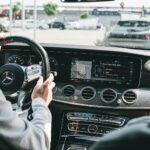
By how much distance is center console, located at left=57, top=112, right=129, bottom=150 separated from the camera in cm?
421

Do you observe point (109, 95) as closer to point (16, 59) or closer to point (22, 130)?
point (16, 59)

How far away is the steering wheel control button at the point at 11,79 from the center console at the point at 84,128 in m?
1.16

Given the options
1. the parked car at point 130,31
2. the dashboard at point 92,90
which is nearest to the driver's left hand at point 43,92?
the dashboard at point 92,90

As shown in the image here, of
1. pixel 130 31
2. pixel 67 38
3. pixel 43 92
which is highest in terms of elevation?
pixel 43 92

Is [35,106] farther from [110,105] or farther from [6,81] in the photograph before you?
[110,105]

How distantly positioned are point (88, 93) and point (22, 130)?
7.45ft

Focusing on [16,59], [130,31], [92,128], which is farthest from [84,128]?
[130,31]

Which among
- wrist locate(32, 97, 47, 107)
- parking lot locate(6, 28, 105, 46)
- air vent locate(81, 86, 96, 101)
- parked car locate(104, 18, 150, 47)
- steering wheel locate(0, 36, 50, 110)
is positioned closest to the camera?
wrist locate(32, 97, 47, 107)

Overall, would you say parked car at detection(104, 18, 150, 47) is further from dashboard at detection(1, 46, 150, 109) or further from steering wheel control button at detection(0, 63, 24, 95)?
steering wheel control button at detection(0, 63, 24, 95)

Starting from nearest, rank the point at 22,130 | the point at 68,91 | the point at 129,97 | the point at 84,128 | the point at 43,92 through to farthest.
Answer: the point at 22,130
the point at 43,92
the point at 129,97
the point at 84,128
the point at 68,91

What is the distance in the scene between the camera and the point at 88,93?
4.36m

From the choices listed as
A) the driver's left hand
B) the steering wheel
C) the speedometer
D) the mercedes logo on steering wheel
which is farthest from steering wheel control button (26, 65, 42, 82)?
the speedometer

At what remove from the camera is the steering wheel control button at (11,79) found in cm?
324

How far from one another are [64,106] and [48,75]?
4.86 feet
